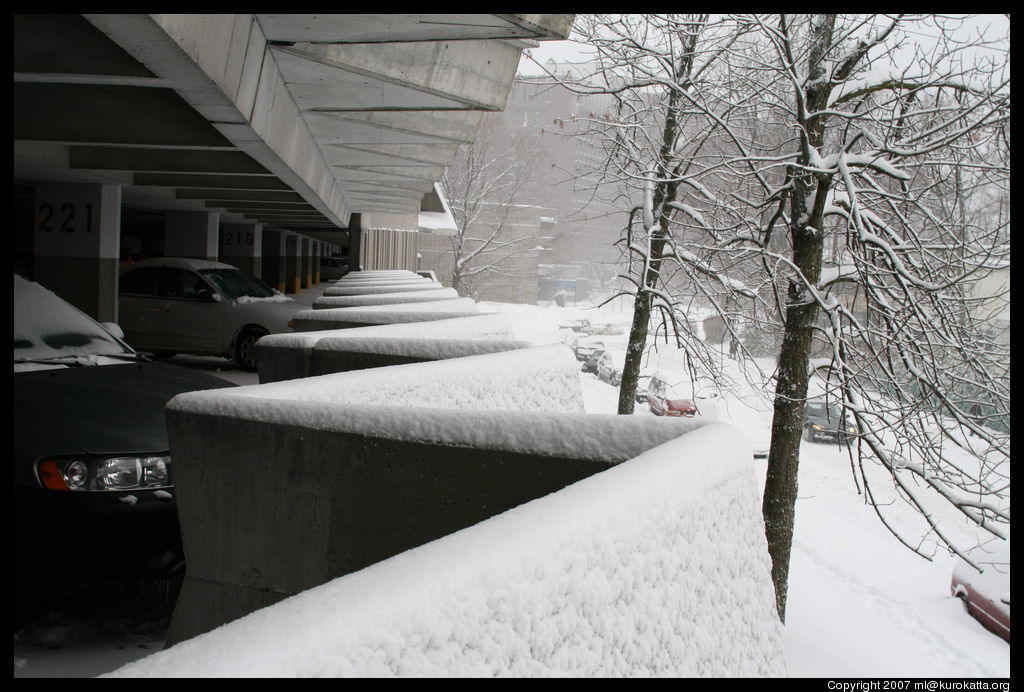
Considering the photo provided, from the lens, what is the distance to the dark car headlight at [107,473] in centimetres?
400

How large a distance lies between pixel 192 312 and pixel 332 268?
35.9 metres

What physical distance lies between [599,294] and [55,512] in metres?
66.0

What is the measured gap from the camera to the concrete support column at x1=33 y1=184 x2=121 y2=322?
11.4 metres

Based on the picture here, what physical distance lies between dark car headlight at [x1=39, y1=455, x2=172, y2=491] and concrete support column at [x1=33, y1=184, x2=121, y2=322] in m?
7.98

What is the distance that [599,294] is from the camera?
227 ft

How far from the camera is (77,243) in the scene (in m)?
11.6

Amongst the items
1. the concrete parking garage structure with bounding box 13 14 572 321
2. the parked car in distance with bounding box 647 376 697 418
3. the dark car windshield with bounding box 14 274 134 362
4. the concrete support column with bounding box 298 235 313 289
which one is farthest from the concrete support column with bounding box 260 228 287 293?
the dark car windshield with bounding box 14 274 134 362

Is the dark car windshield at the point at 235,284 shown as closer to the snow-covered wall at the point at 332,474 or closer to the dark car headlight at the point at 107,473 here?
the dark car headlight at the point at 107,473

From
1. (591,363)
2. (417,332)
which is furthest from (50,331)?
(591,363)

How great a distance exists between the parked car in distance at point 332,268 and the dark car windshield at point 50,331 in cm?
3713

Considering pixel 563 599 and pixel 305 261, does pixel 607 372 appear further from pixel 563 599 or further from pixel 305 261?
pixel 563 599

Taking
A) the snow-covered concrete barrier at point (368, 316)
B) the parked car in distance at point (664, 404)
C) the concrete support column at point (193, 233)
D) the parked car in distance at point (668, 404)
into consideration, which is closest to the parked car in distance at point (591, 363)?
the parked car in distance at point (668, 404)
